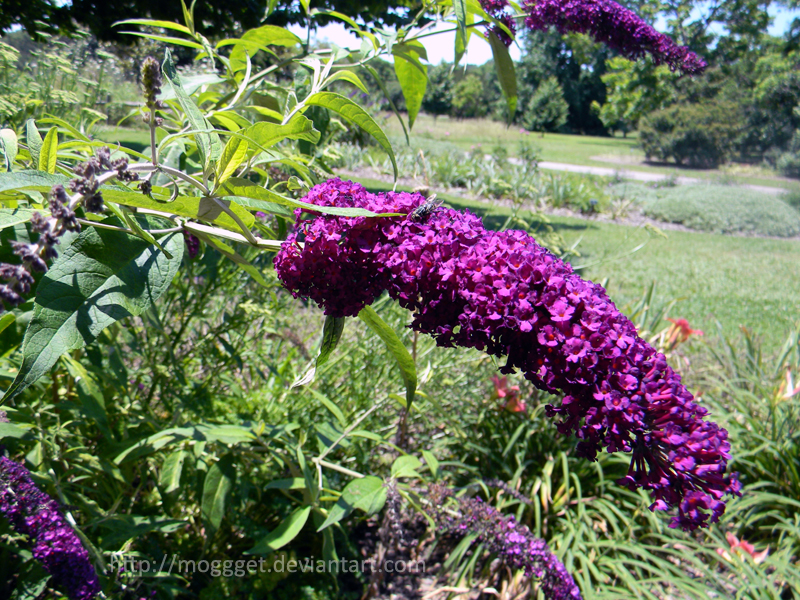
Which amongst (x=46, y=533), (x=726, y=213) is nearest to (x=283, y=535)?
(x=46, y=533)

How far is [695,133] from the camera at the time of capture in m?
24.7

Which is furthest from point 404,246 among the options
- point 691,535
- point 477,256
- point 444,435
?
point 691,535

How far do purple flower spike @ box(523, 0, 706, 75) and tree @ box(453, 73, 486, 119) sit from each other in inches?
1587

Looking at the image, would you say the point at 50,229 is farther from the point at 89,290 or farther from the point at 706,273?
the point at 706,273

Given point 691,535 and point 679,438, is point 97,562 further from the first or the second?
point 691,535

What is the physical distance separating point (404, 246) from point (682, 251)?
9.74 metres

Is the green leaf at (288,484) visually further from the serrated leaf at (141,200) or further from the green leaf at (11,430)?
the serrated leaf at (141,200)

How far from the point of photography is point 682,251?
9148 mm

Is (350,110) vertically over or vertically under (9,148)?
over

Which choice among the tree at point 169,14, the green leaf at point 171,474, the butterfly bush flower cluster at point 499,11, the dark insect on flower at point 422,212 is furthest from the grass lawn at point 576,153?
the dark insect on flower at point 422,212

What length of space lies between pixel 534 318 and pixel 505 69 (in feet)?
2.94

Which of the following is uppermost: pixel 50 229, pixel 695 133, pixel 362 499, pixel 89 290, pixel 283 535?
pixel 695 133

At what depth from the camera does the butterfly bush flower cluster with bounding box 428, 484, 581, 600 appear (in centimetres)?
171

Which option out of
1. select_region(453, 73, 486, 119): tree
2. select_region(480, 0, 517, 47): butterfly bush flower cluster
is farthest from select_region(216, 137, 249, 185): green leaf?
select_region(453, 73, 486, 119): tree
